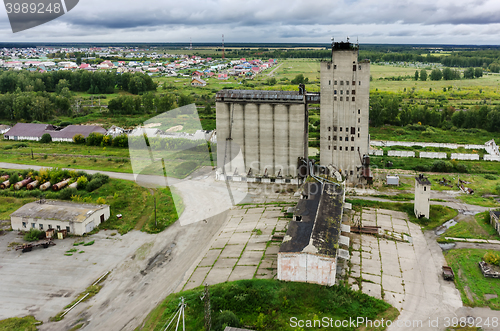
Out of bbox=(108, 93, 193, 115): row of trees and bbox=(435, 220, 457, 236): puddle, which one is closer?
bbox=(435, 220, 457, 236): puddle

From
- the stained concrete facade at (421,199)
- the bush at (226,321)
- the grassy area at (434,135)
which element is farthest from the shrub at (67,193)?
the grassy area at (434,135)

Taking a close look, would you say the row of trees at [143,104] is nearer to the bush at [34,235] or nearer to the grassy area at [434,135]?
the grassy area at [434,135]

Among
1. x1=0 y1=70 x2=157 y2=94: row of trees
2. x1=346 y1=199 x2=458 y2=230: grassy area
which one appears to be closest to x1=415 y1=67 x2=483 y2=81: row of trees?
x1=0 y1=70 x2=157 y2=94: row of trees

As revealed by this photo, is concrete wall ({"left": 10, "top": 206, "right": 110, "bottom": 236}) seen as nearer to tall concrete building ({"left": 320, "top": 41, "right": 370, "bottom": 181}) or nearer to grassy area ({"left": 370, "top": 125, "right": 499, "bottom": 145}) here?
tall concrete building ({"left": 320, "top": 41, "right": 370, "bottom": 181})

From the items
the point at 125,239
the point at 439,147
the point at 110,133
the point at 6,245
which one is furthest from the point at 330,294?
the point at 110,133

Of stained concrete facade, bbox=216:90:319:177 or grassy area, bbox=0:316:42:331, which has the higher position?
stained concrete facade, bbox=216:90:319:177

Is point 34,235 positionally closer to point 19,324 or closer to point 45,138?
point 19,324

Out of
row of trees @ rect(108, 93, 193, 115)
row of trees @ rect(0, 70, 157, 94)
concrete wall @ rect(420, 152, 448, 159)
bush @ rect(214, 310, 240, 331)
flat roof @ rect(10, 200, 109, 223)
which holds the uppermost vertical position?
row of trees @ rect(0, 70, 157, 94)
